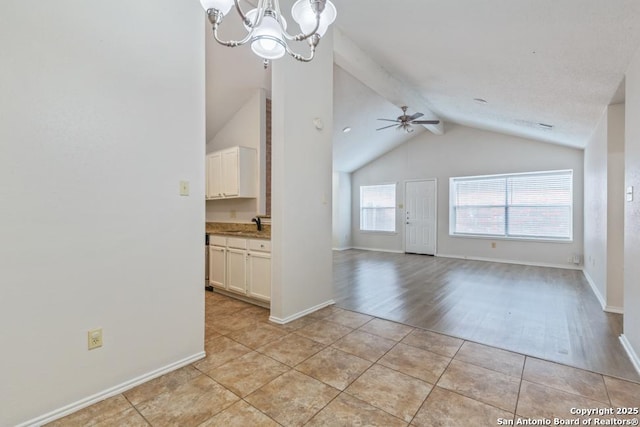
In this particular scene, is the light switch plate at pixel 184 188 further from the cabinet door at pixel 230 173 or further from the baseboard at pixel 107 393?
the cabinet door at pixel 230 173

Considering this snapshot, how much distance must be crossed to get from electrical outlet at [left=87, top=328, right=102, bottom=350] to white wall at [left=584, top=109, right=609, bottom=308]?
15.9 ft

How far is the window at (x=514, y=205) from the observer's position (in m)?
5.96

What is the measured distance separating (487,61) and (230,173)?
3.57 metres

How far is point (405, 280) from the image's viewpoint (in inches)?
189

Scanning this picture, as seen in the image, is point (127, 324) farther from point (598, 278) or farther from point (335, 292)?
point (598, 278)

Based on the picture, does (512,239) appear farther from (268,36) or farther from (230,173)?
(268,36)

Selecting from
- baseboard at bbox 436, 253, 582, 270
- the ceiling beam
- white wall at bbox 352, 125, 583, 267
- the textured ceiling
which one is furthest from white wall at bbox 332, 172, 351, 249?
the textured ceiling

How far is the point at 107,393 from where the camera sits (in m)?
1.81

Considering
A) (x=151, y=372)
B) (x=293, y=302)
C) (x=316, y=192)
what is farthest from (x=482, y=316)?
(x=151, y=372)

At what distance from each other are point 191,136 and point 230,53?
82.3 inches

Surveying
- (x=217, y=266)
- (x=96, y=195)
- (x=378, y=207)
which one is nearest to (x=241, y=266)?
(x=217, y=266)

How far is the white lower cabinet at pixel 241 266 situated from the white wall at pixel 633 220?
3061 millimetres

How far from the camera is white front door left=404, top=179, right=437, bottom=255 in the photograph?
24.7ft

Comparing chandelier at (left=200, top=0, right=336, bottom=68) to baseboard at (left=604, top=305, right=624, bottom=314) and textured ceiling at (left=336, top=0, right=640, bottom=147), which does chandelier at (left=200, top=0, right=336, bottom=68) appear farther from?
baseboard at (left=604, top=305, right=624, bottom=314)
